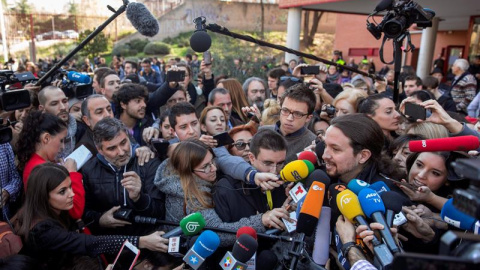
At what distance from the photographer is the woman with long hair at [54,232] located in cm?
229

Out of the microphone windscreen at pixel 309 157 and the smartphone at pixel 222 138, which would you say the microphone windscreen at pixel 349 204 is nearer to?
the microphone windscreen at pixel 309 157

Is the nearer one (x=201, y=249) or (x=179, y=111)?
(x=201, y=249)

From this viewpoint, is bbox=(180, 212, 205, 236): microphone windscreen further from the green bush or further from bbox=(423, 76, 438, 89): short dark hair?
the green bush

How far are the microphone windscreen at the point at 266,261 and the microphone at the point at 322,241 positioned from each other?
1.01 feet

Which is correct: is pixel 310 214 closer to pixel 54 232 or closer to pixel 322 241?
pixel 322 241

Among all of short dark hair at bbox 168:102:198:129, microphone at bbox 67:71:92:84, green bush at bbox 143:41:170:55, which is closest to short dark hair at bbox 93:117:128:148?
short dark hair at bbox 168:102:198:129

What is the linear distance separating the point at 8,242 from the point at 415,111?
2953 mm

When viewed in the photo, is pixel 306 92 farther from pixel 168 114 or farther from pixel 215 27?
pixel 168 114

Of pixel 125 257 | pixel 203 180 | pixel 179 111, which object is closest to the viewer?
pixel 125 257

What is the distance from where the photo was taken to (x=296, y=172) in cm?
193

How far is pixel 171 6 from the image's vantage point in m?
33.7

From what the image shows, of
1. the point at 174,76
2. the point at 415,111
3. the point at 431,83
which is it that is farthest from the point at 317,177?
the point at 431,83

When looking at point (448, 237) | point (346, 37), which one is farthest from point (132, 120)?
point (346, 37)

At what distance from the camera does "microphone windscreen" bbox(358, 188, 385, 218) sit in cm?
157
